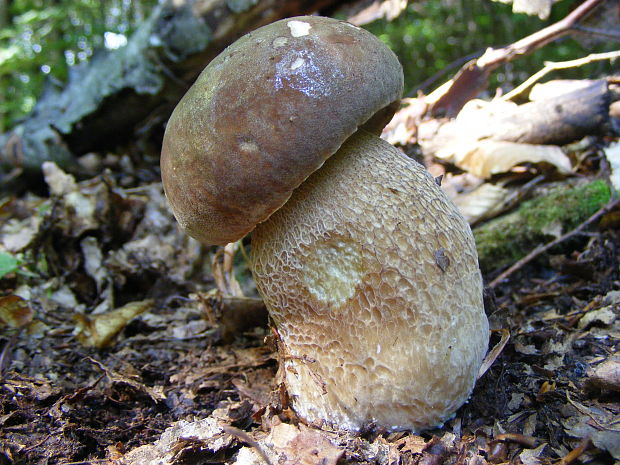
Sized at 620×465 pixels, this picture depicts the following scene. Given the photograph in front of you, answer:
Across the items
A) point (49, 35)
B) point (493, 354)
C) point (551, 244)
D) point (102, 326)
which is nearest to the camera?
point (493, 354)

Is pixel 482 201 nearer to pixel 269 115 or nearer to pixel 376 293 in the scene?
pixel 376 293

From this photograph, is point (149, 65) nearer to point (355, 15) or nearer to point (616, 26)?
point (355, 15)

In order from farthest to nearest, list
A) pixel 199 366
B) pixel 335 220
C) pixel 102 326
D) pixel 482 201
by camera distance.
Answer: pixel 482 201, pixel 102 326, pixel 199 366, pixel 335 220

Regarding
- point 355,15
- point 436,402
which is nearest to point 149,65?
point 355,15

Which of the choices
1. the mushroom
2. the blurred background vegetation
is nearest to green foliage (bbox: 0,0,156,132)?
the blurred background vegetation

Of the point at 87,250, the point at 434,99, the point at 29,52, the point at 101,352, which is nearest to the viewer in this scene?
the point at 101,352

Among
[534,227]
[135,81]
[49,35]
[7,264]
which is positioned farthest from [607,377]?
[49,35]
